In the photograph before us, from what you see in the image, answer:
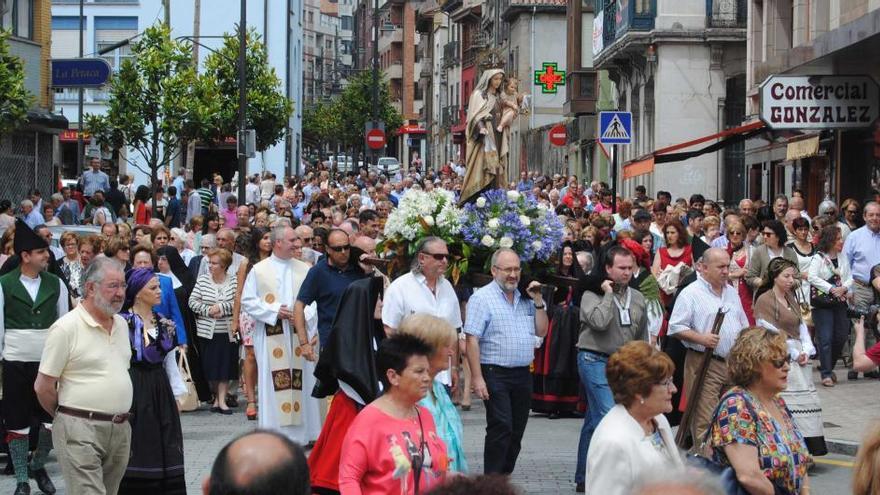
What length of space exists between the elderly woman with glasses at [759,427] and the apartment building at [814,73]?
13.3 m

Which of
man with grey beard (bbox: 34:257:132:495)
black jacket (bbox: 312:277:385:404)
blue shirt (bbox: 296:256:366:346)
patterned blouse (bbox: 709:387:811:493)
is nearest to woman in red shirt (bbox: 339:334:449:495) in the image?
patterned blouse (bbox: 709:387:811:493)

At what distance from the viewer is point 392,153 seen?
121688 mm

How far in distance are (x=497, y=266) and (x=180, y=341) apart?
2.21 metres

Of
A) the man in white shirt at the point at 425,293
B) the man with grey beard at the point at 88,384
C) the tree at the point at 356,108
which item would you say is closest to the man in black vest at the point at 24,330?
the man in white shirt at the point at 425,293

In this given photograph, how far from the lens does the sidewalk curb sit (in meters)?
13.5

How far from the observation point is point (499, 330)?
1052 centimetres

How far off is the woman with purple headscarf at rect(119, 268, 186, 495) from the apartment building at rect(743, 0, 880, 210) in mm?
12767

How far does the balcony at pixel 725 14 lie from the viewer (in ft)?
122

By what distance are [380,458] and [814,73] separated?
758 inches

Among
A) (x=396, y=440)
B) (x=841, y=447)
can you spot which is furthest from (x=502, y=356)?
(x=841, y=447)

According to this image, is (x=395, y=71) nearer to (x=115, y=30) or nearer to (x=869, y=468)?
(x=115, y=30)

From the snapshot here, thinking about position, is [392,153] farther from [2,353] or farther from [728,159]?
[2,353]

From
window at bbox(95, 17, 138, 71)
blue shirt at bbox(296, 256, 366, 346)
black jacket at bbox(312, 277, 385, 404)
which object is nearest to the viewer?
black jacket at bbox(312, 277, 385, 404)

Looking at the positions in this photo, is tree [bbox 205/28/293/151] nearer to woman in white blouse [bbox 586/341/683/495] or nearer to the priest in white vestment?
the priest in white vestment
